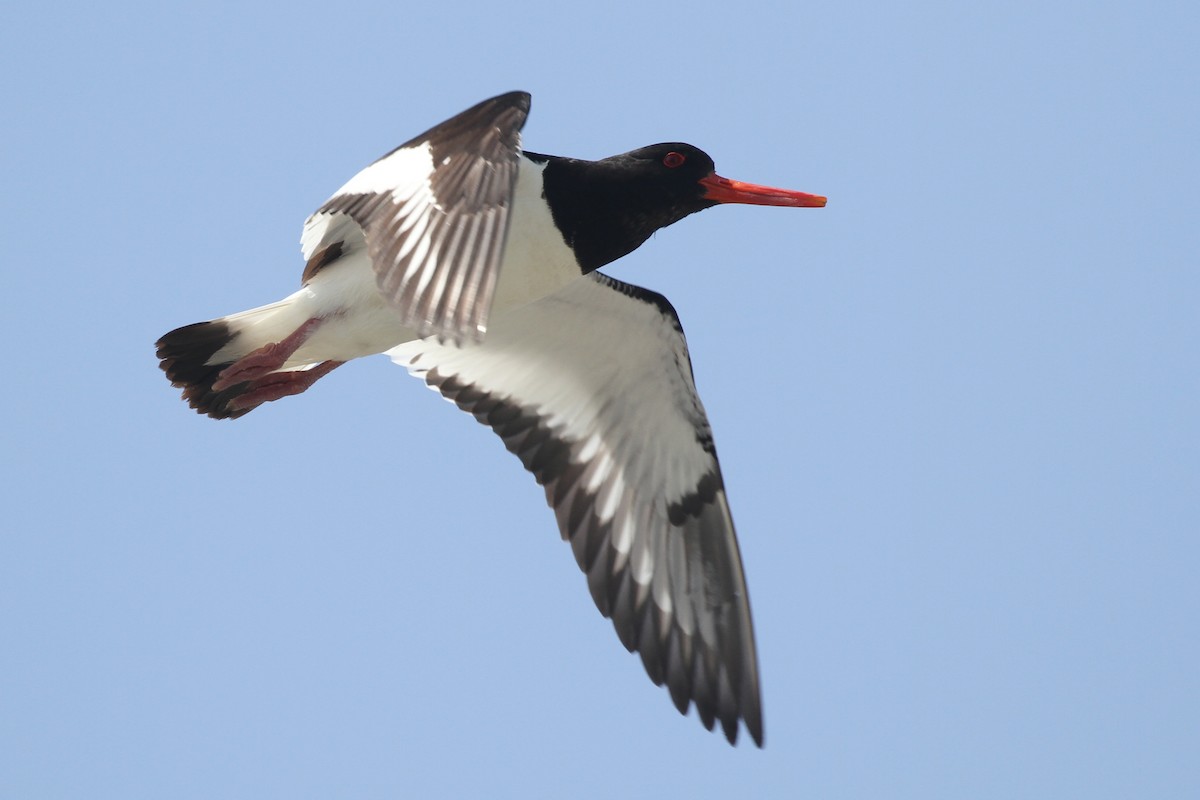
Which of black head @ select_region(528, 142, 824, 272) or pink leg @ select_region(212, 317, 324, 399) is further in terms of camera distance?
pink leg @ select_region(212, 317, 324, 399)

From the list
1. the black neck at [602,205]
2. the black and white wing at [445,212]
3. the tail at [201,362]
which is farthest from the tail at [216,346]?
the black neck at [602,205]

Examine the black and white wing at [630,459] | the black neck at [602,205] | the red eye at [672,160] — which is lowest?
the black and white wing at [630,459]

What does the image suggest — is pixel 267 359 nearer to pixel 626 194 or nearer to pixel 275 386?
pixel 275 386

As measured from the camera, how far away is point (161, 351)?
8.35m

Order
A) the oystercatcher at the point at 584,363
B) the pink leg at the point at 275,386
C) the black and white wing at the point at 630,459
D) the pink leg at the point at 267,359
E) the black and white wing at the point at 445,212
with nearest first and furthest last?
the black and white wing at the point at 445,212 < the oystercatcher at the point at 584,363 < the pink leg at the point at 267,359 < the black and white wing at the point at 630,459 < the pink leg at the point at 275,386

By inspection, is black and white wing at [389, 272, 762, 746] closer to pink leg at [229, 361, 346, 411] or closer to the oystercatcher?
the oystercatcher

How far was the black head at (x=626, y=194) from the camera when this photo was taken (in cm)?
800

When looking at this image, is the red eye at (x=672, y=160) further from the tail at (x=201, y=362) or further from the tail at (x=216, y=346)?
the tail at (x=201, y=362)

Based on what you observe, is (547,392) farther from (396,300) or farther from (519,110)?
(396,300)

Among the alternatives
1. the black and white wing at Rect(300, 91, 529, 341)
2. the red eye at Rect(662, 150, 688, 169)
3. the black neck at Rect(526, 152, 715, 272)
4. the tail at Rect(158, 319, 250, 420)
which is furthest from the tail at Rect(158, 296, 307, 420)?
the red eye at Rect(662, 150, 688, 169)

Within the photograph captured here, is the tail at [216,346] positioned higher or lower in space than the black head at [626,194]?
lower

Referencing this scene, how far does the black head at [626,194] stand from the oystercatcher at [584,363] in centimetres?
1

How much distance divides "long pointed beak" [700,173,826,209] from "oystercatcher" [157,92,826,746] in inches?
0.5

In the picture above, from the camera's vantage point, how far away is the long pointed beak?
8492 mm
